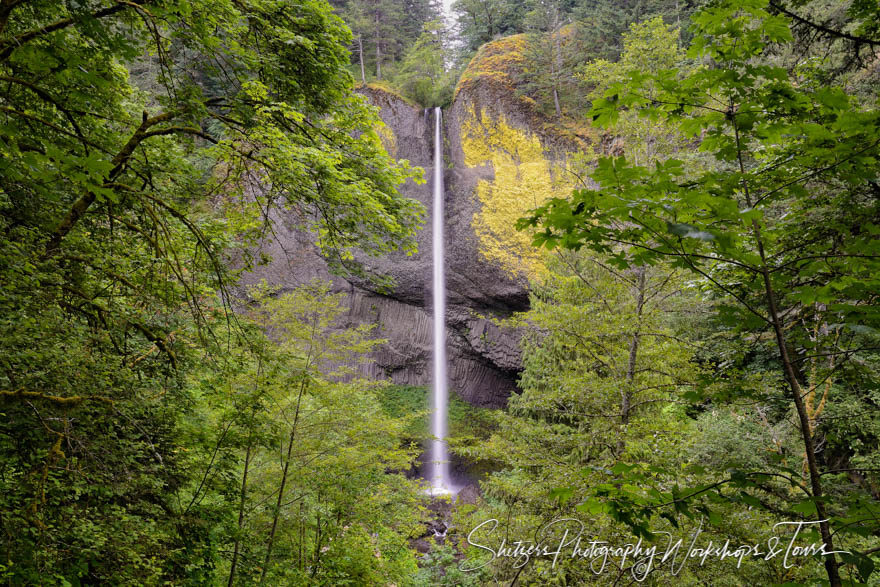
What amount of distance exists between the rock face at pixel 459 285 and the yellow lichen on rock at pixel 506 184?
85mm

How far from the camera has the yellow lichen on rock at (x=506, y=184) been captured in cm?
1644

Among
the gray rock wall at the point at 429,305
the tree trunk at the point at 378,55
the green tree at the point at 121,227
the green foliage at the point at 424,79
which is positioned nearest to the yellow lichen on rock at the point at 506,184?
the gray rock wall at the point at 429,305

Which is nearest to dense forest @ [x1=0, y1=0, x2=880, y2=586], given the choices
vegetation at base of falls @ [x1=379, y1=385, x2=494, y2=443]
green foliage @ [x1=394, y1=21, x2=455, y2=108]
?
vegetation at base of falls @ [x1=379, y1=385, x2=494, y2=443]

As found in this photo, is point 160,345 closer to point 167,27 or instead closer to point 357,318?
point 167,27

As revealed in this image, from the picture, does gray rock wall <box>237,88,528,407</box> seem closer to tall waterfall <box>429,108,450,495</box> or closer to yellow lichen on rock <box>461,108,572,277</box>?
tall waterfall <box>429,108,450,495</box>

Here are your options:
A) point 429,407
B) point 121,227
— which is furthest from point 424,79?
point 121,227

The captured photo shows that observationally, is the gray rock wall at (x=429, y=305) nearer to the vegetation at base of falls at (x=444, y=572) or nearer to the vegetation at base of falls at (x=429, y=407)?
the vegetation at base of falls at (x=429, y=407)

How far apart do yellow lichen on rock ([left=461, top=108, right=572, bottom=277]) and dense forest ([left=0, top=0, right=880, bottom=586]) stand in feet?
24.4

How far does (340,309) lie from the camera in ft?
23.0

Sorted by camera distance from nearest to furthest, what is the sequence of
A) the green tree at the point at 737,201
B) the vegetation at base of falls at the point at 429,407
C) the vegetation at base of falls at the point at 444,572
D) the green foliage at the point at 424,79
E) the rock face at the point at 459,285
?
the green tree at the point at 737,201, the vegetation at base of falls at the point at 444,572, the vegetation at base of falls at the point at 429,407, the rock face at the point at 459,285, the green foliage at the point at 424,79

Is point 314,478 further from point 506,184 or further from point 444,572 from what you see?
point 506,184

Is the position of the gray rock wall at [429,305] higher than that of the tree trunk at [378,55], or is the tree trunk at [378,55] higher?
the tree trunk at [378,55]

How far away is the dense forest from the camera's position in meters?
1.92

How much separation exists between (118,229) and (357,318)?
13551 millimetres
